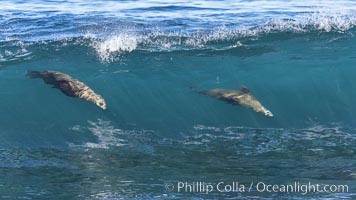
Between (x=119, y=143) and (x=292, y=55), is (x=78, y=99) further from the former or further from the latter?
(x=292, y=55)

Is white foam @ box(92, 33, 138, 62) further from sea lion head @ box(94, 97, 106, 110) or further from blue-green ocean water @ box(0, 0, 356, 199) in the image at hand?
sea lion head @ box(94, 97, 106, 110)

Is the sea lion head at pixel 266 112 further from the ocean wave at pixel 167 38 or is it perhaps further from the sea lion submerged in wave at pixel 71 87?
the sea lion submerged in wave at pixel 71 87

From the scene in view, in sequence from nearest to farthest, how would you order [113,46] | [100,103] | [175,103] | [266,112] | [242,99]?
1. [242,99]
2. [266,112]
3. [100,103]
4. [175,103]
5. [113,46]

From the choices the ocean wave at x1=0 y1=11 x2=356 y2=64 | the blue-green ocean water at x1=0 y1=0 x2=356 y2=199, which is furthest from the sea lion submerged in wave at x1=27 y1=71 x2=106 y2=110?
the ocean wave at x1=0 y1=11 x2=356 y2=64

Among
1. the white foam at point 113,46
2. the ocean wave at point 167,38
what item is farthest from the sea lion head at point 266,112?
the white foam at point 113,46

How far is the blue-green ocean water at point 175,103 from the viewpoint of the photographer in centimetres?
859

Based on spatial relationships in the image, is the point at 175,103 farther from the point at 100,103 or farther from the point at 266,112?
the point at 266,112

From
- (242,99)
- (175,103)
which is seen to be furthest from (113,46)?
(242,99)

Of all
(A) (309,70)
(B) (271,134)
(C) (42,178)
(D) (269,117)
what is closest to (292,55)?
(A) (309,70)

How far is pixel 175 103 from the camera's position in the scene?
498 inches

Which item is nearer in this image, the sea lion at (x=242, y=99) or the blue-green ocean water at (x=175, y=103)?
the blue-green ocean water at (x=175, y=103)

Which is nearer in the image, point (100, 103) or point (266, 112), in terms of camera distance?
point (266, 112)

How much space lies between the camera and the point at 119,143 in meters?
10.4

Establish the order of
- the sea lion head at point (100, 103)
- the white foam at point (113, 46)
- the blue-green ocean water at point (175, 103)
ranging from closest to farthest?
1. the blue-green ocean water at point (175, 103)
2. the sea lion head at point (100, 103)
3. the white foam at point (113, 46)
